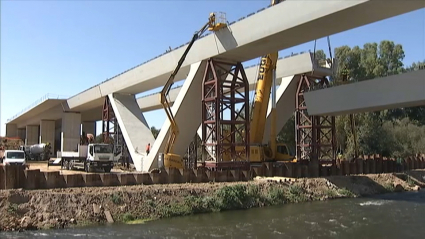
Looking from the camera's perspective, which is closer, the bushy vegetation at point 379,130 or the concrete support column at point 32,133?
the bushy vegetation at point 379,130

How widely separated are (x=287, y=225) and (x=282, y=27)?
456 inches

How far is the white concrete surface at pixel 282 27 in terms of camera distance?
820 inches

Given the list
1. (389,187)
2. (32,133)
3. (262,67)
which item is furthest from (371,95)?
(32,133)

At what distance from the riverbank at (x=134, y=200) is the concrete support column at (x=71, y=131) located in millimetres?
39035

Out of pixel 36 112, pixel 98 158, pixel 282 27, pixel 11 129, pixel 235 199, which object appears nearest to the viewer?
pixel 235 199

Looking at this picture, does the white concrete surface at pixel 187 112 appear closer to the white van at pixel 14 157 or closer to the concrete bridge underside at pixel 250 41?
the concrete bridge underside at pixel 250 41

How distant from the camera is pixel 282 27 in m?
23.7

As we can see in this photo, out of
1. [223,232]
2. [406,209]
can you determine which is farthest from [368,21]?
[223,232]

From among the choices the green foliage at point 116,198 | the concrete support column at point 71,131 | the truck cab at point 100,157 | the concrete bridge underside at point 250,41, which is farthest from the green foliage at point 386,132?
the concrete support column at point 71,131

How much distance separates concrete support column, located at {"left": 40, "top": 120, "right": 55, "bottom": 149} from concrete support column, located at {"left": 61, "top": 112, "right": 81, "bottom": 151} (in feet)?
37.4

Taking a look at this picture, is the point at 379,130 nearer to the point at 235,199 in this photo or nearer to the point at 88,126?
the point at 235,199

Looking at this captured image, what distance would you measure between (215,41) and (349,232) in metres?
17.1

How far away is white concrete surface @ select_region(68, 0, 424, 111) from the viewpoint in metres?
20.8

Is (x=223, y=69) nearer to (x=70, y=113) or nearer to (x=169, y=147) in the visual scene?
(x=169, y=147)
